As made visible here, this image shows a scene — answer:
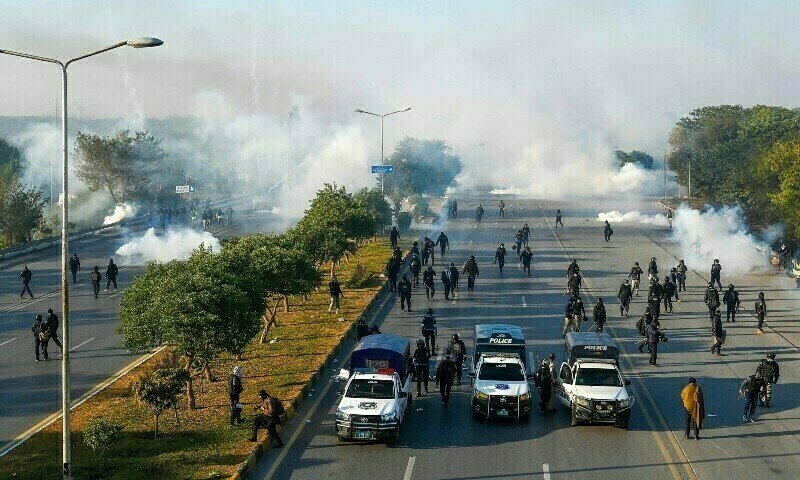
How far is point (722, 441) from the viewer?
20.2 m

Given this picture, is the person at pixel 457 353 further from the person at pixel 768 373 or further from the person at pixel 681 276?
the person at pixel 681 276

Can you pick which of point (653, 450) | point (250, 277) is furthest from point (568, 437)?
point (250, 277)

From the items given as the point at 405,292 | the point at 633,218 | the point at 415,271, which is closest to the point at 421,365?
the point at 405,292

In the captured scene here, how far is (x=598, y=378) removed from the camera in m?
21.9

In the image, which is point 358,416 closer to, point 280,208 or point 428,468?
point 428,468

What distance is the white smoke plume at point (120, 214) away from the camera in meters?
80.6

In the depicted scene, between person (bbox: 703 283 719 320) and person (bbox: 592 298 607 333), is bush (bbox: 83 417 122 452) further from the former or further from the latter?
person (bbox: 703 283 719 320)

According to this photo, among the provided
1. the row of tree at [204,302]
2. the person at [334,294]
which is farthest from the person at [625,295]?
the row of tree at [204,302]

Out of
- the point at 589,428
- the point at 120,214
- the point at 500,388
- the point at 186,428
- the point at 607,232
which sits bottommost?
the point at 589,428

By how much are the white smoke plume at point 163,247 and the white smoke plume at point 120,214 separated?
23.2 metres

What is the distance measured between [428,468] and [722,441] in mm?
6352

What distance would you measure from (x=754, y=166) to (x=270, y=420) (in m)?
58.6

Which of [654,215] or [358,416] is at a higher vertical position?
[654,215]

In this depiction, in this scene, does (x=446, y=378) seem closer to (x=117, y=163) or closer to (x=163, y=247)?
(x=163, y=247)
